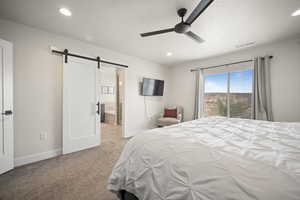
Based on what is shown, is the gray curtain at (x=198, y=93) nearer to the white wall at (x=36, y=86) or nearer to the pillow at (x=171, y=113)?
the pillow at (x=171, y=113)

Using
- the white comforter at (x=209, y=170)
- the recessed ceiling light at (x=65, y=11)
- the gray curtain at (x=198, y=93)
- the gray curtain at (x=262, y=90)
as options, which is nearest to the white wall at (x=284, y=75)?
the gray curtain at (x=262, y=90)

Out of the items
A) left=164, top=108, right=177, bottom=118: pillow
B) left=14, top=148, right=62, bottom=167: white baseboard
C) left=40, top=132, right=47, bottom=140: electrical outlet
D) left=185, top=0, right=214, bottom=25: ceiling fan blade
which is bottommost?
left=14, top=148, right=62, bottom=167: white baseboard

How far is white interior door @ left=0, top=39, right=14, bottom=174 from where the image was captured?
6.05 feet

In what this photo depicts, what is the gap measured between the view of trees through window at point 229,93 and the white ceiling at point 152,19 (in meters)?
1.03

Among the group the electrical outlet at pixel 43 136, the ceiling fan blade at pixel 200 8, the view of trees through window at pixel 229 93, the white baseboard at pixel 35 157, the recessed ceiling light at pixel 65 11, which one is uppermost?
the recessed ceiling light at pixel 65 11

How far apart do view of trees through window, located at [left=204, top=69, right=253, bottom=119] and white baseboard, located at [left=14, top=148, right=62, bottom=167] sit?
4211mm

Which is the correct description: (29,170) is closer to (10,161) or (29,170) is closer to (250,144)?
(10,161)

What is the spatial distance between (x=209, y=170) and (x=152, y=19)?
86.5 inches

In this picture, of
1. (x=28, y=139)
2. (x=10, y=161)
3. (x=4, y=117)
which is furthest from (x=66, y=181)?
(x=4, y=117)

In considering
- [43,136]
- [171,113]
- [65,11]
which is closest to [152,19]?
[65,11]

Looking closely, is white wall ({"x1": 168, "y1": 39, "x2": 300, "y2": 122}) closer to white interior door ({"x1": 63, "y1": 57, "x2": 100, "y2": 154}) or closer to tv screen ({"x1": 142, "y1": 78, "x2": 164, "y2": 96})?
tv screen ({"x1": 142, "y1": 78, "x2": 164, "y2": 96})

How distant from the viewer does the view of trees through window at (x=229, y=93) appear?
3.38 metres

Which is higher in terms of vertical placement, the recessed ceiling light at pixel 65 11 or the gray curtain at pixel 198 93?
the recessed ceiling light at pixel 65 11

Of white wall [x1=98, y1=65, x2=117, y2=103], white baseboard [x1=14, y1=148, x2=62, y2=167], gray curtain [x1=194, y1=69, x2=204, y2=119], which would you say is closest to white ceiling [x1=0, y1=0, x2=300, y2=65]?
gray curtain [x1=194, y1=69, x2=204, y2=119]
